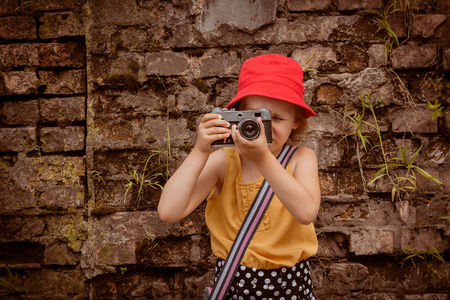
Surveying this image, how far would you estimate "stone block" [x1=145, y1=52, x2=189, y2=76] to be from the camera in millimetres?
1678

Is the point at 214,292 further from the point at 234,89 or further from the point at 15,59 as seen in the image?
the point at 15,59

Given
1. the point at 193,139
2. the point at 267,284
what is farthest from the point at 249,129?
the point at 193,139

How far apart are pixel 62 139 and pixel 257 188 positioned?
1002 mm

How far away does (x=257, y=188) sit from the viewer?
1.19 m

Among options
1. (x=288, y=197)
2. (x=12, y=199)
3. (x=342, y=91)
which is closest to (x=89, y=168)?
(x=12, y=199)

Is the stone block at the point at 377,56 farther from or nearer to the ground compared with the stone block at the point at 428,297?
farther from the ground

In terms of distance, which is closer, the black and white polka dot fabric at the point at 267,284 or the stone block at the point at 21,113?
the black and white polka dot fabric at the point at 267,284

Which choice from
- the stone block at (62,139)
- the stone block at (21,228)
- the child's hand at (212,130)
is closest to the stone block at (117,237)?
the stone block at (21,228)

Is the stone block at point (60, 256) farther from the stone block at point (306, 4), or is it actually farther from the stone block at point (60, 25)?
the stone block at point (306, 4)

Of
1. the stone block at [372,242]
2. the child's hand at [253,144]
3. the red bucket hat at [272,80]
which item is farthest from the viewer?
the stone block at [372,242]

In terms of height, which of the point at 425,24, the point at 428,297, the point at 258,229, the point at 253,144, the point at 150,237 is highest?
the point at 425,24

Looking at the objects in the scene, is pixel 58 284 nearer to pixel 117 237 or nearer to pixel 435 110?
pixel 117 237

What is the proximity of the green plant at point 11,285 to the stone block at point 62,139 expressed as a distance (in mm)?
577

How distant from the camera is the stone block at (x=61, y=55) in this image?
172cm
